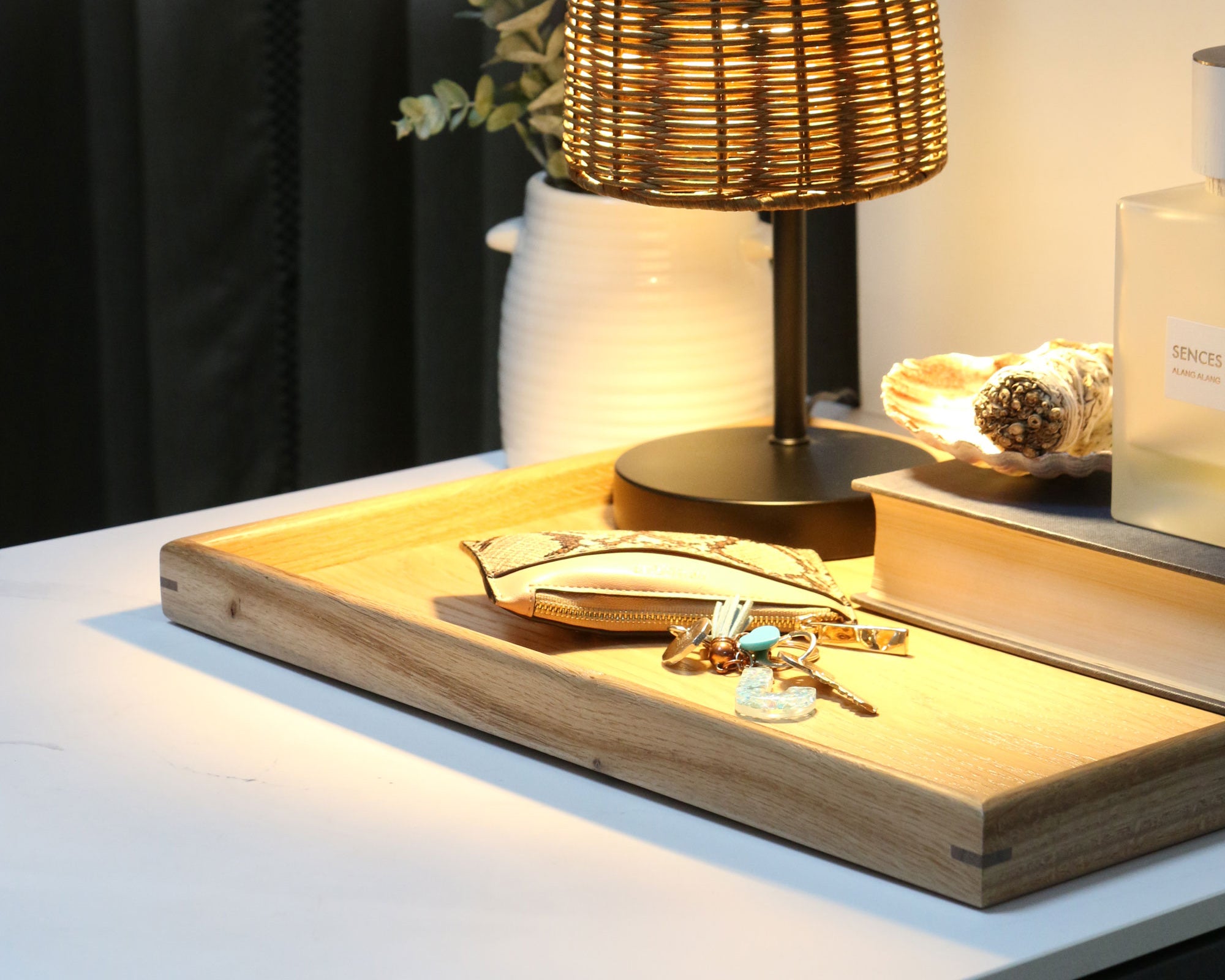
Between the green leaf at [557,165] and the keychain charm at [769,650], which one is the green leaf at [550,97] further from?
the keychain charm at [769,650]

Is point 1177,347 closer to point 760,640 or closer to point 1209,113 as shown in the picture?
point 1209,113

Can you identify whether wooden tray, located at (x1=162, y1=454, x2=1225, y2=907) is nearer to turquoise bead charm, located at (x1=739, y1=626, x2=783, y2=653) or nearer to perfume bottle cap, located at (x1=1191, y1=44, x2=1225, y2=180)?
turquoise bead charm, located at (x1=739, y1=626, x2=783, y2=653)

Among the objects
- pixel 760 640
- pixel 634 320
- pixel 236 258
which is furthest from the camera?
pixel 236 258

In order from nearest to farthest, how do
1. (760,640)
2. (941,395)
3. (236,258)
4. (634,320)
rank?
(760,640), (941,395), (634,320), (236,258)

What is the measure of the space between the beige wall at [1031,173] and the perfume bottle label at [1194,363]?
1.03 feet

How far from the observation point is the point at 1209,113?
61 cm

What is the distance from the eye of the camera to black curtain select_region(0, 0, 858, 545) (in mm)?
1246

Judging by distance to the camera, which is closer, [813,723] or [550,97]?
[813,723]

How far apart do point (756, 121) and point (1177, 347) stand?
216mm

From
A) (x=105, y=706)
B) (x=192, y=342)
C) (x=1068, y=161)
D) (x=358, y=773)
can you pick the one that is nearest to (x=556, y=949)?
(x=358, y=773)

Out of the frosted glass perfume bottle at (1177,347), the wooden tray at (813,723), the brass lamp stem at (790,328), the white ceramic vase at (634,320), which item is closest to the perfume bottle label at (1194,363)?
the frosted glass perfume bottle at (1177,347)

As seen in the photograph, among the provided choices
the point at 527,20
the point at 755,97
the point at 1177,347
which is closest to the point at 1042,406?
the point at 1177,347

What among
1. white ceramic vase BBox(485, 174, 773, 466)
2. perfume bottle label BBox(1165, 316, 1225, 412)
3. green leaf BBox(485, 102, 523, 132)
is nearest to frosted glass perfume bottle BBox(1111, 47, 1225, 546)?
perfume bottle label BBox(1165, 316, 1225, 412)

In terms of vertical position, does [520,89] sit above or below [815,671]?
above
